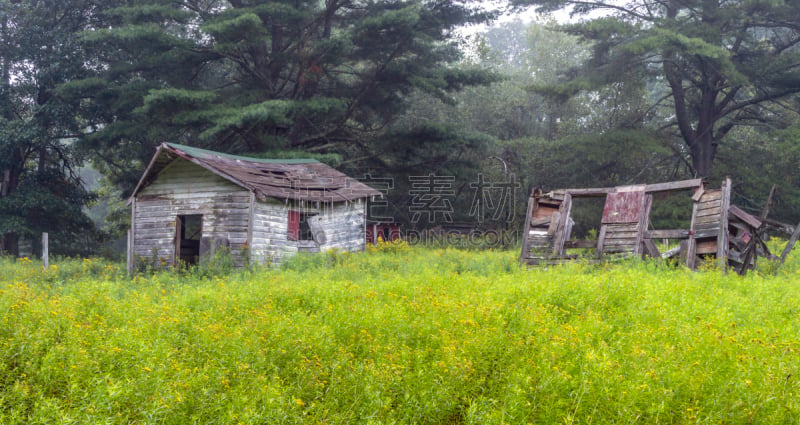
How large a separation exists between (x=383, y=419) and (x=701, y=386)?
9.48 feet

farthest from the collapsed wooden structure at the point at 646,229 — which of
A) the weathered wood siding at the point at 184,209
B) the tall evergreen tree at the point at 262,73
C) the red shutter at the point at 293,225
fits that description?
the tall evergreen tree at the point at 262,73

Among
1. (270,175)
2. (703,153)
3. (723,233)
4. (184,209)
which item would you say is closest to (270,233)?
(270,175)

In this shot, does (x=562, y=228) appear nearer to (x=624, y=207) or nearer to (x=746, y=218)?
(x=624, y=207)

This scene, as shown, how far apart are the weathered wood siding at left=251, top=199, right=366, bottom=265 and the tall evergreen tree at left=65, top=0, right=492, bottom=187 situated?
635cm

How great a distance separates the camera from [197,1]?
29.2 m

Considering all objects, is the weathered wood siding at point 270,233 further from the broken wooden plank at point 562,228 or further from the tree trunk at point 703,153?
the tree trunk at point 703,153

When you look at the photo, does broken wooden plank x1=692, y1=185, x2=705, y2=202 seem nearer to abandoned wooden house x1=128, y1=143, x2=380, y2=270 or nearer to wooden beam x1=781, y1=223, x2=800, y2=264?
wooden beam x1=781, y1=223, x2=800, y2=264

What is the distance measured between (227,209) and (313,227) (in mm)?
2902

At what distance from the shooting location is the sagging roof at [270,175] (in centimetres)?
1681

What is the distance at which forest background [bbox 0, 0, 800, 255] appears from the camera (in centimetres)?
2527

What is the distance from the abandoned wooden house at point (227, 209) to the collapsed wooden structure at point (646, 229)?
701 centimetres

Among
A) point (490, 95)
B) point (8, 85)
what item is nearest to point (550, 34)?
point (490, 95)

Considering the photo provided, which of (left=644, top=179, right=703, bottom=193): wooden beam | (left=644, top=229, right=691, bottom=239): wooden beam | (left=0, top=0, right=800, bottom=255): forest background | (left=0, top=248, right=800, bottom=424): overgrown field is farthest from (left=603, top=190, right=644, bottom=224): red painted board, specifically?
(left=0, top=0, right=800, bottom=255): forest background

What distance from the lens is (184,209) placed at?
17625mm
